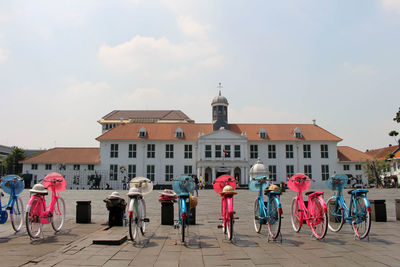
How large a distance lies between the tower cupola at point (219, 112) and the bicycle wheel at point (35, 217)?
45.9 metres

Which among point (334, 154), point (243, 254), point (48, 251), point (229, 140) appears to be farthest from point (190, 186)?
point (334, 154)

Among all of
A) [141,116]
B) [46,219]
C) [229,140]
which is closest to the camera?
[46,219]

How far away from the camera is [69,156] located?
5031 centimetres

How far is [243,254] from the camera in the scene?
6719mm

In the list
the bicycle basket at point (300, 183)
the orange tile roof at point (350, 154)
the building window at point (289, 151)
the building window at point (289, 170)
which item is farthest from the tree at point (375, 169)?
the bicycle basket at point (300, 183)

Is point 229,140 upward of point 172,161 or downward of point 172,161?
upward

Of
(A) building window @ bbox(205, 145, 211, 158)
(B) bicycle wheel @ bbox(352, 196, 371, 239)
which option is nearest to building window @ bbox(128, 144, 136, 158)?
(A) building window @ bbox(205, 145, 211, 158)

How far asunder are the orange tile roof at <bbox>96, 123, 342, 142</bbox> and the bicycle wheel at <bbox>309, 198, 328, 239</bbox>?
137ft

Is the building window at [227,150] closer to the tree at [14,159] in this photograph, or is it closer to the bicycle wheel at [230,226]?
the bicycle wheel at [230,226]

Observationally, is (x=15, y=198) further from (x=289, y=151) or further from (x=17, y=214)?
(x=289, y=151)

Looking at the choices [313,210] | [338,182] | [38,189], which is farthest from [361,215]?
[38,189]

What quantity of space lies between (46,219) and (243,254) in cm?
509

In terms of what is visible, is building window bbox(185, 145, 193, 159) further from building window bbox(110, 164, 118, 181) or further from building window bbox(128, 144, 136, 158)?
building window bbox(110, 164, 118, 181)

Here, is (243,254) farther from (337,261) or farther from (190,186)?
(190,186)
